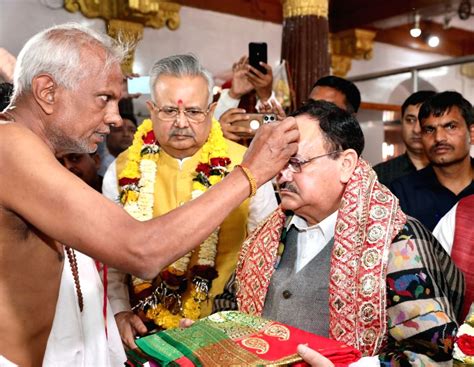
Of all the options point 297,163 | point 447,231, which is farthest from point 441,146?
point 297,163

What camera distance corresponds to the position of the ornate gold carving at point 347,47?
30.9 feet

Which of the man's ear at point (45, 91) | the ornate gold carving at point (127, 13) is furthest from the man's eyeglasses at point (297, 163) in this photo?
the ornate gold carving at point (127, 13)

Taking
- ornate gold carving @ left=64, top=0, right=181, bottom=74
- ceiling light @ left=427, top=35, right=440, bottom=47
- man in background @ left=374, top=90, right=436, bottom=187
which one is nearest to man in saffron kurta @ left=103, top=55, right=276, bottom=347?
man in background @ left=374, top=90, right=436, bottom=187

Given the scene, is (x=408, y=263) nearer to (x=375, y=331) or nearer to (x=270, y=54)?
(x=375, y=331)

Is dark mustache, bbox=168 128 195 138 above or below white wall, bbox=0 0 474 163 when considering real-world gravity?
below

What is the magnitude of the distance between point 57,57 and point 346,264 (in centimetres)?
112

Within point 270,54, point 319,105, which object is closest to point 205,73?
point 319,105

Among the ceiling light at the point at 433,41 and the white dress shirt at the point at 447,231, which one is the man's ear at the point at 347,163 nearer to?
the white dress shirt at the point at 447,231

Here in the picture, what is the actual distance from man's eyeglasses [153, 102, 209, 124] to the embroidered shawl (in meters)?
0.86

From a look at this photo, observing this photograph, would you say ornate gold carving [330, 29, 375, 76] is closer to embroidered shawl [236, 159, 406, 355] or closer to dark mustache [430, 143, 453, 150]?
dark mustache [430, 143, 453, 150]

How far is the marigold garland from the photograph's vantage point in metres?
2.77

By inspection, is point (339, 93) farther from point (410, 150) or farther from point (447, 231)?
point (447, 231)

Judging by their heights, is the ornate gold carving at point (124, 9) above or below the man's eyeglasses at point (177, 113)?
above

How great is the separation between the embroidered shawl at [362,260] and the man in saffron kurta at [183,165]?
0.81 m
